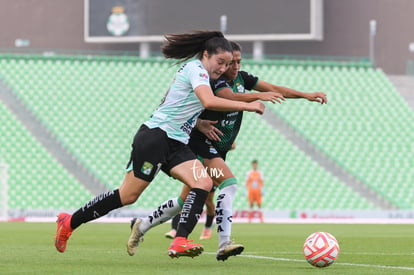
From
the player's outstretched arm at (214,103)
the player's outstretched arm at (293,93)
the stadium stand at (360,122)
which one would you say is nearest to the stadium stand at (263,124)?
the stadium stand at (360,122)

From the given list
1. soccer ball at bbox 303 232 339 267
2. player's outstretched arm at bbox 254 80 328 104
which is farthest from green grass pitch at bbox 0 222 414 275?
player's outstretched arm at bbox 254 80 328 104

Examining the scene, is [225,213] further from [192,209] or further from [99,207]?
[99,207]

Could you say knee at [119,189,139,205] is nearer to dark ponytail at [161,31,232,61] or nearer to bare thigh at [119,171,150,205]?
bare thigh at [119,171,150,205]

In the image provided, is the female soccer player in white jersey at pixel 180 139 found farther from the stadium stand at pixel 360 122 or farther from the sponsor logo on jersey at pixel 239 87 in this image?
the stadium stand at pixel 360 122

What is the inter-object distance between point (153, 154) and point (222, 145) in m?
1.42

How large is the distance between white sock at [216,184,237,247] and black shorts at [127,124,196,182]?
0.75 metres

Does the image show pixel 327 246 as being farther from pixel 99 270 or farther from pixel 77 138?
pixel 77 138

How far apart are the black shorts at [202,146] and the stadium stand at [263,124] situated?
1985 cm

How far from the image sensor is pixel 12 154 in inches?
1180

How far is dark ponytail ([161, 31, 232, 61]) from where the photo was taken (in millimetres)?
8664

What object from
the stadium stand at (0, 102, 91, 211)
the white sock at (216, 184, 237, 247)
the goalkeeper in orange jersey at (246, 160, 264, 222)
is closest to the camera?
the white sock at (216, 184, 237, 247)

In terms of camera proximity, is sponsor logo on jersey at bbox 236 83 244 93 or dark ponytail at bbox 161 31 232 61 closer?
dark ponytail at bbox 161 31 232 61

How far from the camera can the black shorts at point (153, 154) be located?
8.46 metres

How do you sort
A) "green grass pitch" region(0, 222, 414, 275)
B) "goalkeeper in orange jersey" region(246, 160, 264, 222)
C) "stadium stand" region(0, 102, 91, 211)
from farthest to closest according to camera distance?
"stadium stand" region(0, 102, 91, 211) → "goalkeeper in orange jersey" region(246, 160, 264, 222) → "green grass pitch" region(0, 222, 414, 275)
